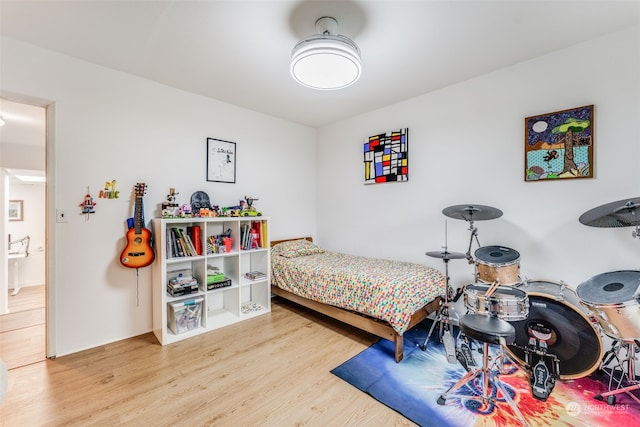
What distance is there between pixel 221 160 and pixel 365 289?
226 centimetres

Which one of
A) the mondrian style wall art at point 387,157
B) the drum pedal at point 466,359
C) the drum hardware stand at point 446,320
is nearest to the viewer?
the drum pedal at point 466,359

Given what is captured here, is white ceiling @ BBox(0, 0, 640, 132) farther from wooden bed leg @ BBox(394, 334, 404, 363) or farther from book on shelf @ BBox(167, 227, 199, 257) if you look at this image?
wooden bed leg @ BBox(394, 334, 404, 363)

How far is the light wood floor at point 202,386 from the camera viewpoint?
1.63m

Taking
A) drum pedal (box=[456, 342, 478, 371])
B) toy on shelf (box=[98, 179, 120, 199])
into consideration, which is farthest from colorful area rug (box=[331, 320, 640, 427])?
toy on shelf (box=[98, 179, 120, 199])

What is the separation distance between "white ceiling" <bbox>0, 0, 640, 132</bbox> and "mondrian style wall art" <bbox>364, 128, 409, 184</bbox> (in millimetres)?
714

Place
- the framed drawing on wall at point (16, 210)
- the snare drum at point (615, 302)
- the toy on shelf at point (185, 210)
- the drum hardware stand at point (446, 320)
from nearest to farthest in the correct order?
the snare drum at point (615, 302)
the drum hardware stand at point (446, 320)
the toy on shelf at point (185, 210)
the framed drawing on wall at point (16, 210)

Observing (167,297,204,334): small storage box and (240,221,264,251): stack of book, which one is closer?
(167,297,204,334): small storage box

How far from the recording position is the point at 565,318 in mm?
1849

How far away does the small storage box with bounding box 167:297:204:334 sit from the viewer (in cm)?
261

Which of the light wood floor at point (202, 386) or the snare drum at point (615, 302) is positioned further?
the light wood floor at point (202, 386)

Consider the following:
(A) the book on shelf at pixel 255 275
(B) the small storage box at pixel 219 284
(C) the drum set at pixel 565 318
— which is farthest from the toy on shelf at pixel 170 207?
(C) the drum set at pixel 565 318

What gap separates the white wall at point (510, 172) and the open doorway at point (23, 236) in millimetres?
3543

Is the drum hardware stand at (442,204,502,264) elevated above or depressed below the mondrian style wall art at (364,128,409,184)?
below

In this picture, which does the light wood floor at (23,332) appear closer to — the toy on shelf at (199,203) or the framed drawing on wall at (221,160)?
the toy on shelf at (199,203)
